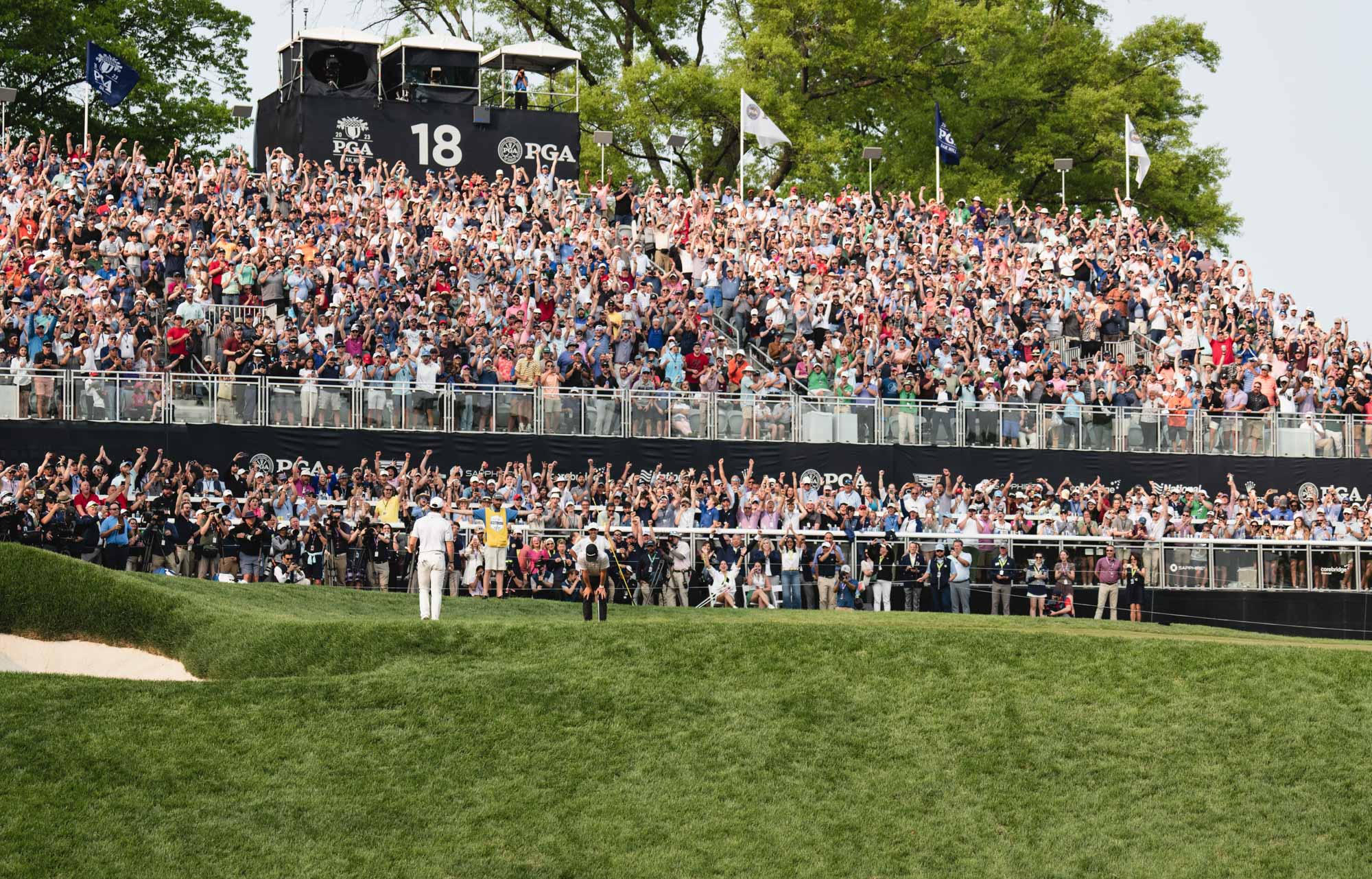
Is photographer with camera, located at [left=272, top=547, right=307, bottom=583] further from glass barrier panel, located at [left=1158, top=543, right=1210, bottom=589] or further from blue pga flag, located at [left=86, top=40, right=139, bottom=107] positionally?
blue pga flag, located at [left=86, top=40, right=139, bottom=107]

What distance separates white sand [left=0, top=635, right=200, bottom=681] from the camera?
22.3 metres

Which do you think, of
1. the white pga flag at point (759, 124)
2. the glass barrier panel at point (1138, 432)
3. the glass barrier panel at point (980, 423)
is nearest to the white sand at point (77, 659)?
the glass barrier panel at point (980, 423)

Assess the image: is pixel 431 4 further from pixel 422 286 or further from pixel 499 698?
pixel 499 698

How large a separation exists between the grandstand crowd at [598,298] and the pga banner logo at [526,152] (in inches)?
73.7

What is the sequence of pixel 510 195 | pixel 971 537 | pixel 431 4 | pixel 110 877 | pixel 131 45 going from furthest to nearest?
pixel 431 4 < pixel 131 45 < pixel 510 195 < pixel 971 537 < pixel 110 877

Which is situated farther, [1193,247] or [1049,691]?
[1193,247]

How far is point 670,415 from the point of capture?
34.5 metres

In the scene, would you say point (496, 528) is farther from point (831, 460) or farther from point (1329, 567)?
point (1329, 567)

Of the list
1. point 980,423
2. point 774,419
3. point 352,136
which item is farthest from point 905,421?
point 352,136

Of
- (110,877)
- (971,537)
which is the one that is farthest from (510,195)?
(110,877)

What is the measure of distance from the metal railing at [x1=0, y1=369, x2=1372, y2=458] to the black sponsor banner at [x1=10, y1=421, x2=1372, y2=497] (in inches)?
6.6

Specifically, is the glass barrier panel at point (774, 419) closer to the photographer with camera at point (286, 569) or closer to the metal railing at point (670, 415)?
the metal railing at point (670, 415)

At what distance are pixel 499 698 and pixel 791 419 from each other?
1678cm

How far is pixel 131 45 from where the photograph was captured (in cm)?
5925
